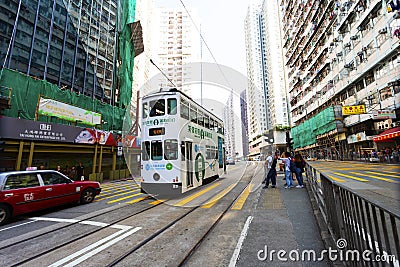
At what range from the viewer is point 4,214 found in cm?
584

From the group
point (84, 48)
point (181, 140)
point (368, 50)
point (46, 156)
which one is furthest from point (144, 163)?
point (368, 50)

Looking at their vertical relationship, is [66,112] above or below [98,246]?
above

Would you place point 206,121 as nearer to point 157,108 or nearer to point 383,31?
point 157,108

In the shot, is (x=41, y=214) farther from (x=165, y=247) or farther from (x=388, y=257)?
(x=388, y=257)

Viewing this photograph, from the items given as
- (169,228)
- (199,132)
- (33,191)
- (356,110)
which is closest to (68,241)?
(169,228)

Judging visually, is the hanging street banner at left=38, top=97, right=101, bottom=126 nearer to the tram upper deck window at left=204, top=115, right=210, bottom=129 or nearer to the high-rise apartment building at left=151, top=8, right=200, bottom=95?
the tram upper deck window at left=204, top=115, right=210, bottom=129

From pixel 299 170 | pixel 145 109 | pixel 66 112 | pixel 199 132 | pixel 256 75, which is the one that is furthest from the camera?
pixel 256 75

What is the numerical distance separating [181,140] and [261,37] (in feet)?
363

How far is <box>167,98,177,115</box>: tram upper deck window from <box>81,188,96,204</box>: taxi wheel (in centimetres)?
480

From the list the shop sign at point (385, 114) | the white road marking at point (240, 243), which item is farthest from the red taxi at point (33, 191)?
the shop sign at point (385, 114)

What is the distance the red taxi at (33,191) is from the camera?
5.97 meters

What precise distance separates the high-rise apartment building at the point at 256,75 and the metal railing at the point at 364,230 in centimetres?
9054

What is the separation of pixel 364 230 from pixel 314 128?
130 ft

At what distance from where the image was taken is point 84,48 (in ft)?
69.3
